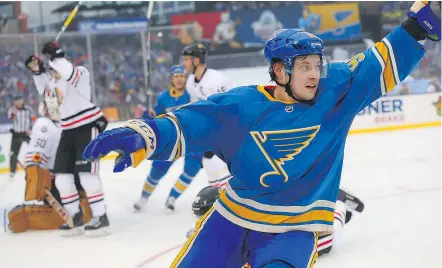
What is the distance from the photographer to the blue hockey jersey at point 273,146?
6.43 ft

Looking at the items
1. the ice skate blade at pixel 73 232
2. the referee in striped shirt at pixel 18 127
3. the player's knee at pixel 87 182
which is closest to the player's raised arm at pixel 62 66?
the player's knee at pixel 87 182

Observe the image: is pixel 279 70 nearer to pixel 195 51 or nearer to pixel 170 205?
pixel 195 51

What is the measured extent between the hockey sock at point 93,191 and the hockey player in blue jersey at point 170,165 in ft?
2.50

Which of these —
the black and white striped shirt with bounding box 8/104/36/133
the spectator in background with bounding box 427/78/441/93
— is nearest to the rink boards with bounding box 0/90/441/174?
the spectator in background with bounding box 427/78/441/93

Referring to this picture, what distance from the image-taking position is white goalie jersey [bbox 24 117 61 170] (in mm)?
4539

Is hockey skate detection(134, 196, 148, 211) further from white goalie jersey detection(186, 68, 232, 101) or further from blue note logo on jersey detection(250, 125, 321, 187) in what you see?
blue note logo on jersey detection(250, 125, 321, 187)

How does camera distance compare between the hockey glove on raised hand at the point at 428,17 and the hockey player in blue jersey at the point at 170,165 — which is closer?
the hockey glove on raised hand at the point at 428,17

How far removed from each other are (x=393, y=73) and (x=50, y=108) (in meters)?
2.94

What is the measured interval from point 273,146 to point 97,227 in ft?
8.69

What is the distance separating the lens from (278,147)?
1.96 metres

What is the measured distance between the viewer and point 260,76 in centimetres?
995

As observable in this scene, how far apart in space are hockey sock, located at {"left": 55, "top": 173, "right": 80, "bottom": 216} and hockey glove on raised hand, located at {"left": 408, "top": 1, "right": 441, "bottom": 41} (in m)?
2.83

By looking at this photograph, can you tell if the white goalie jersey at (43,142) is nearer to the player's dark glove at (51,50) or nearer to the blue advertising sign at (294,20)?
the player's dark glove at (51,50)

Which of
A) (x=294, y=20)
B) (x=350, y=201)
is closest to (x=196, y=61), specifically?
(x=350, y=201)
